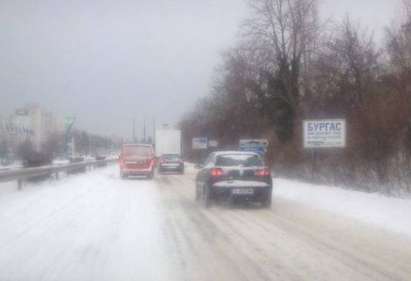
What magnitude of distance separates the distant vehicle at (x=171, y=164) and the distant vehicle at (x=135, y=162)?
943cm

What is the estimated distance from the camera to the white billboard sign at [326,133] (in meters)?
26.4

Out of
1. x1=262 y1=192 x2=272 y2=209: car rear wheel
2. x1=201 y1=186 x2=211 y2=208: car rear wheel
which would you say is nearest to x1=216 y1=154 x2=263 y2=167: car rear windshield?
x1=201 y1=186 x2=211 y2=208: car rear wheel

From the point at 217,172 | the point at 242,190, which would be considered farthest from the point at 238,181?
the point at 217,172

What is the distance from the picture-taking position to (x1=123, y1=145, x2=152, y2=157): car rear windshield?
122ft

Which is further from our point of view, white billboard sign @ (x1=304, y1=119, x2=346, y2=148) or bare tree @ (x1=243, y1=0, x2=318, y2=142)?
bare tree @ (x1=243, y1=0, x2=318, y2=142)

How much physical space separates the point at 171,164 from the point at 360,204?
30129 millimetres

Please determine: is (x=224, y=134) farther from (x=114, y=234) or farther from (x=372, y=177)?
(x=114, y=234)

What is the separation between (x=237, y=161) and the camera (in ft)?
60.4

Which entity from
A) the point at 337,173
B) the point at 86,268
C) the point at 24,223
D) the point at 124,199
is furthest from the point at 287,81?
the point at 86,268

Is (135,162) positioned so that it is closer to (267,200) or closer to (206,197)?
(206,197)

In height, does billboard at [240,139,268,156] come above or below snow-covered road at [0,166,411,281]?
above

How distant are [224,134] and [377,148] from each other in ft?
136

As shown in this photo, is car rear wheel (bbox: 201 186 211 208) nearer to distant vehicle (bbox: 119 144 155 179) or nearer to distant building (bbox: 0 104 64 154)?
distant vehicle (bbox: 119 144 155 179)

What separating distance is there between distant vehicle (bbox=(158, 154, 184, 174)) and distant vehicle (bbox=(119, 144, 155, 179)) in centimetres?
943
